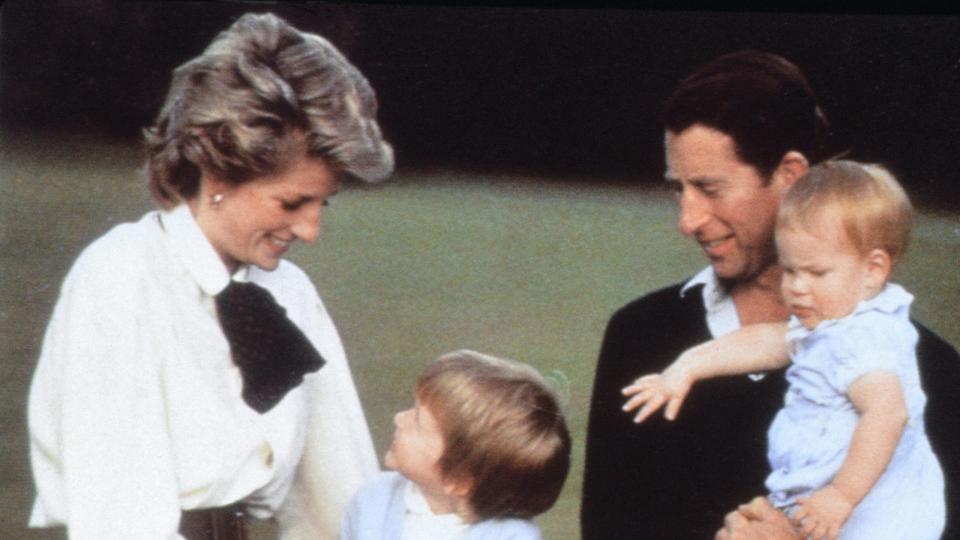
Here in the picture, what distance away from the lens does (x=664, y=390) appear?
361 cm

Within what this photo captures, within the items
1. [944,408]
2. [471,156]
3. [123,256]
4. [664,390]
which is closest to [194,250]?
[123,256]

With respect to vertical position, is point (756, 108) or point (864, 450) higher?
point (756, 108)

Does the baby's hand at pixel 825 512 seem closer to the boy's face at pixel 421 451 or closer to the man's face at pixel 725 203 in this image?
the man's face at pixel 725 203

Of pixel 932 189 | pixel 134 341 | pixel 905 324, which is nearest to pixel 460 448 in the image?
pixel 134 341

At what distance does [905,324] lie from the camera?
340cm

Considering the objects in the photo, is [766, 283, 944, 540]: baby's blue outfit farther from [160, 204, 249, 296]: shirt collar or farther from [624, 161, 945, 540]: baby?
[160, 204, 249, 296]: shirt collar

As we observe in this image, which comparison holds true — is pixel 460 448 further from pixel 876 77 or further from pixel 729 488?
pixel 876 77

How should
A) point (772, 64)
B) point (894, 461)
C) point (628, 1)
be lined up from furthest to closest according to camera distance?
point (628, 1) < point (772, 64) < point (894, 461)

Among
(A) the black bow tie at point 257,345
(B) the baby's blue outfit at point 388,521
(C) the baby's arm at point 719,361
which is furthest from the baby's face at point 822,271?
(A) the black bow tie at point 257,345

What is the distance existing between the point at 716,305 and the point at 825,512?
0.61m

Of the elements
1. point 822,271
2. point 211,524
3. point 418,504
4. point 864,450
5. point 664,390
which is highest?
point 822,271

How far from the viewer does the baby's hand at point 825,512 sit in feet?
10.7

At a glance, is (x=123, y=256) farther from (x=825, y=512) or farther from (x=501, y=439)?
(x=825, y=512)

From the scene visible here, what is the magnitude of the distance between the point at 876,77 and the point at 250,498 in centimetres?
176
